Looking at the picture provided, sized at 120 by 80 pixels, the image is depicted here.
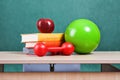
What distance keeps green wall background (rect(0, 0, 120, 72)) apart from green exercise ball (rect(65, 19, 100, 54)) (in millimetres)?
896

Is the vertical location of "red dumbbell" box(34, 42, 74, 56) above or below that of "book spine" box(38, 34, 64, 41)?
below

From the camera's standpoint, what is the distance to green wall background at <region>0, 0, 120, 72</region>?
6.93ft

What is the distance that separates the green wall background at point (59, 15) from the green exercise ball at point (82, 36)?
0.90 metres

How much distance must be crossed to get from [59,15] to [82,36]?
96 cm

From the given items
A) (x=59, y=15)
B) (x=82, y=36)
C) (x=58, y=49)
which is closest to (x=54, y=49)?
(x=58, y=49)

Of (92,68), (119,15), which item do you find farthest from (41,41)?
(119,15)

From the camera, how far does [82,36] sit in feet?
3.92

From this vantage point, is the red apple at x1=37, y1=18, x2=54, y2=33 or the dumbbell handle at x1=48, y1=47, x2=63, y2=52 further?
the red apple at x1=37, y1=18, x2=54, y2=33

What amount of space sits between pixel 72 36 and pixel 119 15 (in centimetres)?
104

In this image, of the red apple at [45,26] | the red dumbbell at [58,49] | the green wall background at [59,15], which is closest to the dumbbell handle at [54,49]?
the red dumbbell at [58,49]

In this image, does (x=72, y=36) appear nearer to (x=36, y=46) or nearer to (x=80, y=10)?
(x=36, y=46)

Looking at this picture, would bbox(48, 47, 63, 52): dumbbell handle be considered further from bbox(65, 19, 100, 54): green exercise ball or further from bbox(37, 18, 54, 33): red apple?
bbox(37, 18, 54, 33): red apple

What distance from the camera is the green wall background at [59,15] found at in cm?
211

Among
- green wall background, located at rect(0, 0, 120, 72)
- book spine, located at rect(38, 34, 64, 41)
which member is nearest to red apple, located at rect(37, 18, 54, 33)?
book spine, located at rect(38, 34, 64, 41)
